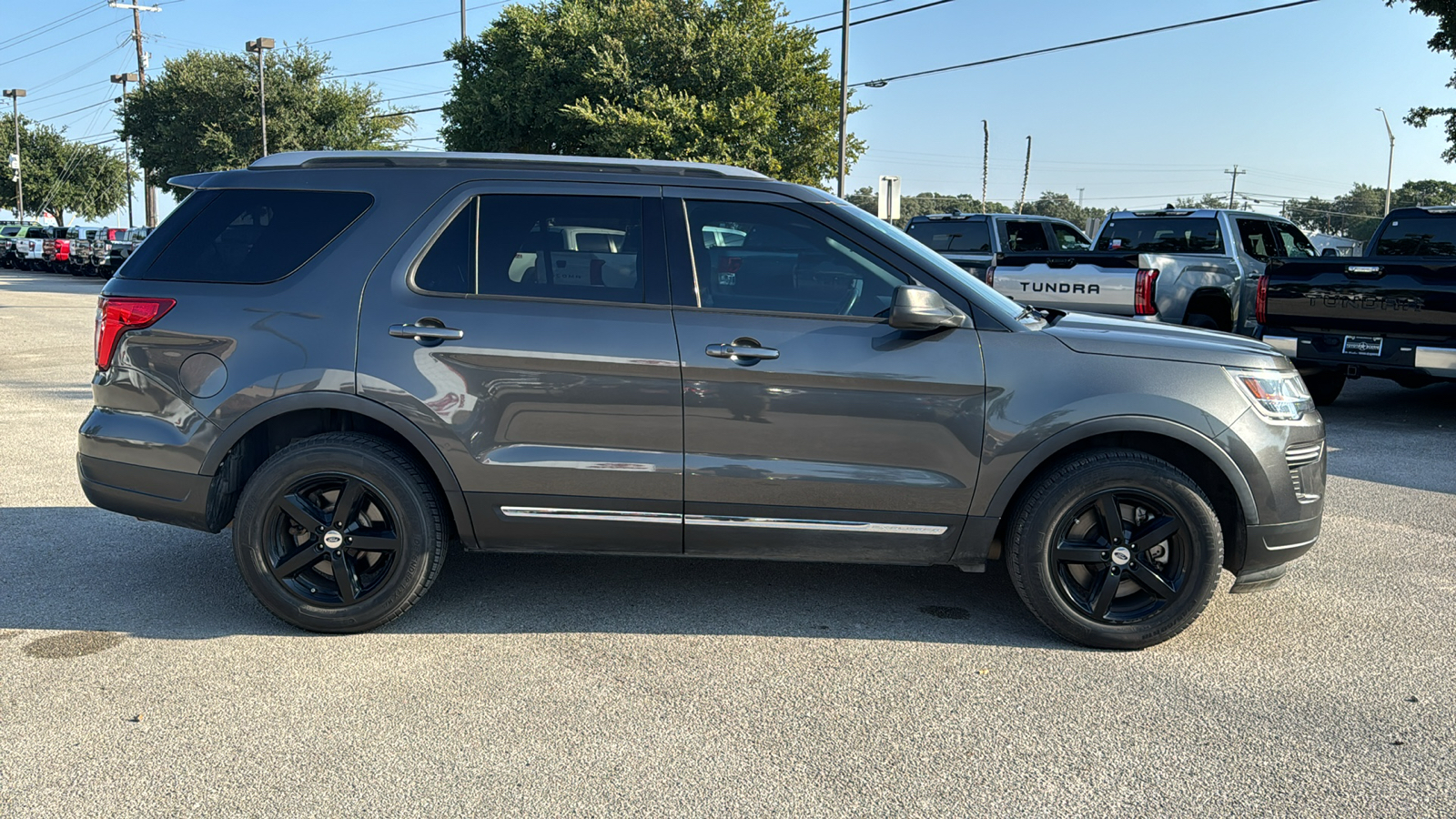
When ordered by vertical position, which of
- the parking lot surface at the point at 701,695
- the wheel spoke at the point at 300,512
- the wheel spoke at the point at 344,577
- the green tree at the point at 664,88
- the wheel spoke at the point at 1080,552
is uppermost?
the green tree at the point at 664,88

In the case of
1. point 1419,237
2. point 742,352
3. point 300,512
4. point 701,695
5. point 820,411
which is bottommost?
point 701,695

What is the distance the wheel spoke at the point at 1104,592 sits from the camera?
4074mm

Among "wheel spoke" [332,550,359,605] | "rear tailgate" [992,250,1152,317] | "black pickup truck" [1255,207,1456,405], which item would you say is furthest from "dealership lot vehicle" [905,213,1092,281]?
"wheel spoke" [332,550,359,605]

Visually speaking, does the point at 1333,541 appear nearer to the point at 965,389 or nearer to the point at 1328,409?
the point at 965,389

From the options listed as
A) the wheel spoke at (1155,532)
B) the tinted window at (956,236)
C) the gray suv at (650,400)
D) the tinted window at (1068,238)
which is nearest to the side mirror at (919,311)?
the gray suv at (650,400)

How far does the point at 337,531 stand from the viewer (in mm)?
4125

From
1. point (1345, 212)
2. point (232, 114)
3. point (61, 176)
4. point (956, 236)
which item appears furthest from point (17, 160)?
point (1345, 212)

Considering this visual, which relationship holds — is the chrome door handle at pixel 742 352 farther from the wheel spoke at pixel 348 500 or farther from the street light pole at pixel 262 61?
the street light pole at pixel 262 61

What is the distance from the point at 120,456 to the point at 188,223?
96cm

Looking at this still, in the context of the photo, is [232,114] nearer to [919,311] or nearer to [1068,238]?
[1068,238]

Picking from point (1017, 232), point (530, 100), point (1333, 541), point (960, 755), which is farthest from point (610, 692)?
point (530, 100)

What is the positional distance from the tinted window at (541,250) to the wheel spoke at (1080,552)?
6.12 feet

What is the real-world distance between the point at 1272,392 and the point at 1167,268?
6908 mm

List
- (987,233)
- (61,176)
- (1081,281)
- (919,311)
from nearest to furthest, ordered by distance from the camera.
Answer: (919,311)
(1081,281)
(987,233)
(61,176)
